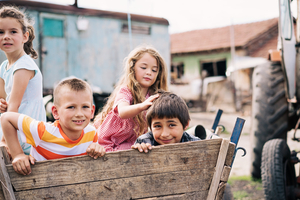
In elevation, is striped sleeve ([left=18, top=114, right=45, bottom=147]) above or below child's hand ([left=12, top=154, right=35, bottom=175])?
above

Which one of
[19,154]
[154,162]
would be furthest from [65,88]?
[154,162]

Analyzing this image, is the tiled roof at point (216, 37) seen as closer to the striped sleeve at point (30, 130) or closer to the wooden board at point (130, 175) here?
the wooden board at point (130, 175)

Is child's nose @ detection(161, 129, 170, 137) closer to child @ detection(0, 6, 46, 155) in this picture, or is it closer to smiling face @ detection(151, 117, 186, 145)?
smiling face @ detection(151, 117, 186, 145)

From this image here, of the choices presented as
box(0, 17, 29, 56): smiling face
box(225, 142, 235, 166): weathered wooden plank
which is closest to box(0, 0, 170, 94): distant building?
box(0, 17, 29, 56): smiling face

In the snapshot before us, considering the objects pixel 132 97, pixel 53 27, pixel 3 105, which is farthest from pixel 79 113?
pixel 53 27

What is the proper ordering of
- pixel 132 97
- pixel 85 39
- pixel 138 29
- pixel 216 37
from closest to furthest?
pixel 132 97 → pixel 85 39 → pixel 138 29 → pixel 216 37

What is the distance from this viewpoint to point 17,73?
191cm

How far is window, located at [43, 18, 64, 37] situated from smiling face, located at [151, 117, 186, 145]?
936cm

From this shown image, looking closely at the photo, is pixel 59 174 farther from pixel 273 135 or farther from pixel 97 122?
pixel 273 135

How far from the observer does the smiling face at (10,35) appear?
Result: 192cm

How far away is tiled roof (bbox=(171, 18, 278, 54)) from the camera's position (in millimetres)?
17966

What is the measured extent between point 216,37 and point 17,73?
1872cm

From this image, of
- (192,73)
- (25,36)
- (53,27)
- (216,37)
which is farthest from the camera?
(216,37)

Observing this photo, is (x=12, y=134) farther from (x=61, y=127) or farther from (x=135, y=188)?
(x=135, y=188)
